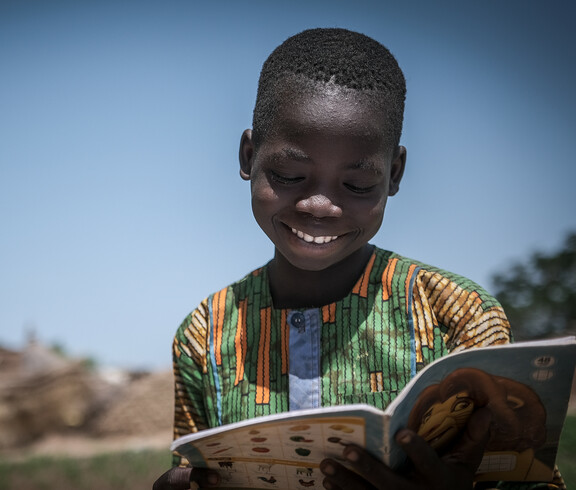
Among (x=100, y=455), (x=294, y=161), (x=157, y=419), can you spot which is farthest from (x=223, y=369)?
(x=157, y=419)

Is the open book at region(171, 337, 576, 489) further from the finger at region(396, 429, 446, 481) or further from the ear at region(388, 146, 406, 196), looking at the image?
the ear at region(388, 146, 406, 196)

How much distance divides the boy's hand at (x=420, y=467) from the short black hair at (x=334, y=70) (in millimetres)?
828

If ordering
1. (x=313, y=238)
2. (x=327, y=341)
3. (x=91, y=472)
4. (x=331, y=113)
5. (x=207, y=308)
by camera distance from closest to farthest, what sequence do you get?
(x=331, y=113) < (x=313, y=238) < (x=327, y=341) < (x=207, y=308) < (x=91, y=472)

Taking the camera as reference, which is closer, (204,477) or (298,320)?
(204,477)

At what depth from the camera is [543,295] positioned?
8.77m

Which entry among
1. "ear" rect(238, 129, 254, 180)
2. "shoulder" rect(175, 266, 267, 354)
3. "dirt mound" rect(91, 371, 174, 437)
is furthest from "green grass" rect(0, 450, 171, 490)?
"ear" rect(238, 129, 254, 180)

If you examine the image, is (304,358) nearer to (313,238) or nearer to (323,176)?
(313,238)

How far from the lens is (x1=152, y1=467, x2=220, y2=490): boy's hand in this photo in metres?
1.76

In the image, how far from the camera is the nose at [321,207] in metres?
1.77

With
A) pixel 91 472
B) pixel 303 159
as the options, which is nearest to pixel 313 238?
pixel 303 159

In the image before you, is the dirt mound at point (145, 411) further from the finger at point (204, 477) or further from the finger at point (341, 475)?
the finger at point (341, 475)

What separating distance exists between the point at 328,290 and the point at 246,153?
1.65 feet

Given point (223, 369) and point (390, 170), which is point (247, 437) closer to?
point (223, 369)

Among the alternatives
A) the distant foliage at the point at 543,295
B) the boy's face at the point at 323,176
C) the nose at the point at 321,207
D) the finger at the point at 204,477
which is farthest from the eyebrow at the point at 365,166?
the distant foliage at the point at 543,295
